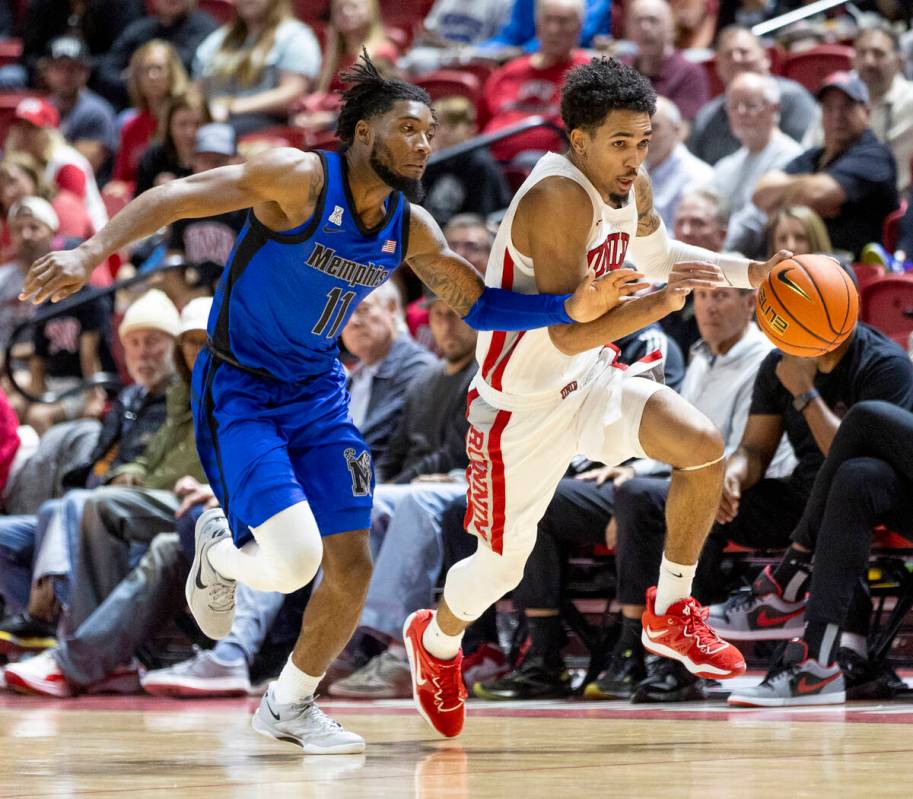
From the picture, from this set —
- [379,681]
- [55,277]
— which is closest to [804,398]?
[379,681]

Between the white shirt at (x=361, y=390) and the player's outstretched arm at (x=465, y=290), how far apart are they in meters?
2.58

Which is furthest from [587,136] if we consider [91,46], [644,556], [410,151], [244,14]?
[91,46]

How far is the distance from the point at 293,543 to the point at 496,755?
80cm

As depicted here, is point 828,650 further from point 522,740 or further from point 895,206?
point 895,206

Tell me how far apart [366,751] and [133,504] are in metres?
2.83

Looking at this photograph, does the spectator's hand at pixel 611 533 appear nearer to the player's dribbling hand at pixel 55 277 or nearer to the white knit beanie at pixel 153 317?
the white knit beanie at pixel 153 317

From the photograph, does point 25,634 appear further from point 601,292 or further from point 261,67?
point 261,67

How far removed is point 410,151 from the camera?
14.8 ft

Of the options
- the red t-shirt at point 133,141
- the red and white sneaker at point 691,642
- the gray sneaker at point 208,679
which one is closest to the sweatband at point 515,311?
the red and white sneaker at point 691,642

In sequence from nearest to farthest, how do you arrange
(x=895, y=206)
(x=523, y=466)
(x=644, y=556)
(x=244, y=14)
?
(x=523, y=466) → (x=644, y=556) → (x=895, y=206) → (x=244, y=14)

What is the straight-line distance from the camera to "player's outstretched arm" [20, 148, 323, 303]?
3850mm

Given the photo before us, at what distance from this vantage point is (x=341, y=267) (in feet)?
14.9

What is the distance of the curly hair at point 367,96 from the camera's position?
4.60 m

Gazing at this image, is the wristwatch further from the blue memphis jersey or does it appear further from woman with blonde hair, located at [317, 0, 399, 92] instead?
woman with blonde hair, located at [317, 0, 399, 92]
